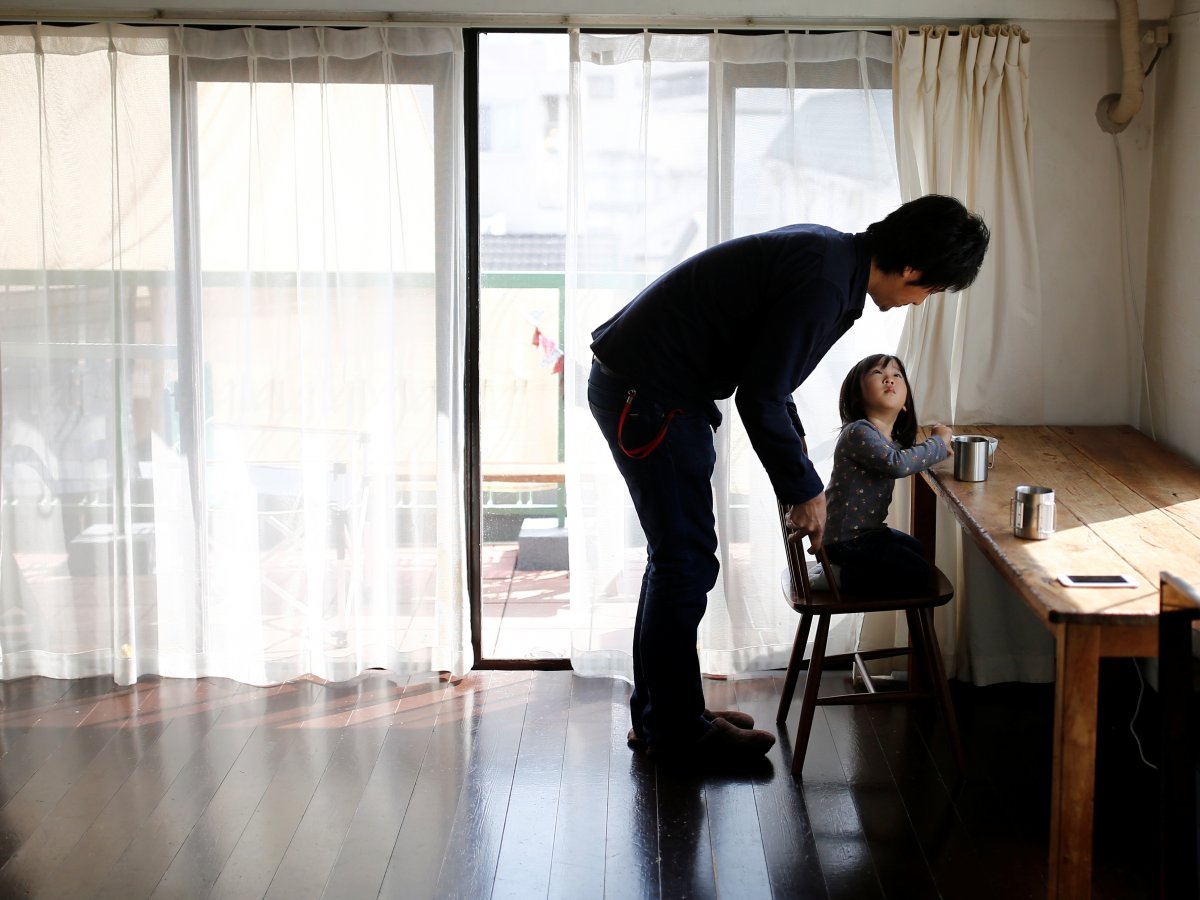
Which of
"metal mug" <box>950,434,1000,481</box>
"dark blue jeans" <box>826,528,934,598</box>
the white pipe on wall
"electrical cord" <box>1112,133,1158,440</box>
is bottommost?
"dark blue jeans" <box>826,528,934,598</box>

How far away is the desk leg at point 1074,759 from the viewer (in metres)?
1.78

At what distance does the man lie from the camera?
91.8 inches

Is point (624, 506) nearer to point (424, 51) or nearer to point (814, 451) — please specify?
point (814, 451)

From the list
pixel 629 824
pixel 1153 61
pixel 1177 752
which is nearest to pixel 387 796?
pixel 629 824

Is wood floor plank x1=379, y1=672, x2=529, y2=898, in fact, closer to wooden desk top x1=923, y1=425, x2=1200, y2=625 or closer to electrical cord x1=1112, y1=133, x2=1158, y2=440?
wooden desk top x1=923, y1=425, x2=1200, y2=625

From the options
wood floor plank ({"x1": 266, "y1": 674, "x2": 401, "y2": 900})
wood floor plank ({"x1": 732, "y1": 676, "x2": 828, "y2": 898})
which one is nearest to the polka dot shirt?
wood floor plank ({"x1": 732, "y1": 676, "x2": 828, "y2": 898})

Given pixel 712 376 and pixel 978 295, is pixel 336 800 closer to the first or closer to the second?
pixel 712 376

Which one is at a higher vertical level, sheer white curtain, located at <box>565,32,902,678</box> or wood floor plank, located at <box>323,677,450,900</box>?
sheer white curtain, located at <box>565,32,902,678</box>

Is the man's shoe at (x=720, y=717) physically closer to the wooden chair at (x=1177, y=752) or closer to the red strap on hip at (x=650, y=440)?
the red strap on hip at (x=650, y=440)

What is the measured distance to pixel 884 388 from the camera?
9.07ft

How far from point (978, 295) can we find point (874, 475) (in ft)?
2.42

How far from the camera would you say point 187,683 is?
3.29 meters

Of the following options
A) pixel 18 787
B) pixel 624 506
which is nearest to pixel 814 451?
pixel 624 506

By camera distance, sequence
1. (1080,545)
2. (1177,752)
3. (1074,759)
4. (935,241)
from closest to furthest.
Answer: (1177,752) < (1074,759) < (1080,545) < (935,241)
